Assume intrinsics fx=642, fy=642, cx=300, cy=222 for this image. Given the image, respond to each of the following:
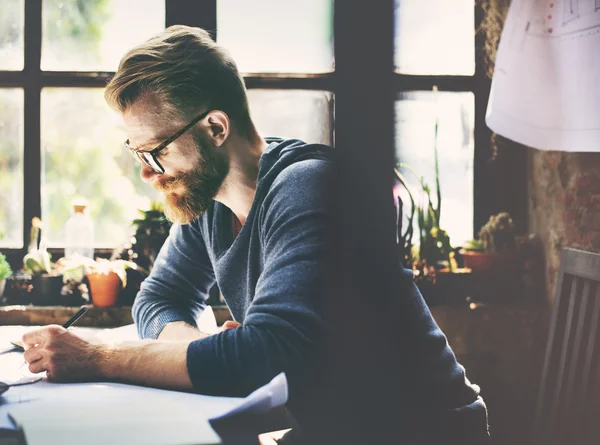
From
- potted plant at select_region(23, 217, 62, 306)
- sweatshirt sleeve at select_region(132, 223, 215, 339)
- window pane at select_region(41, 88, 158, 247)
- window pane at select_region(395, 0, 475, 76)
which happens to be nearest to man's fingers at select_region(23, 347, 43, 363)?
sweatshirt sleeve at select_region(132, 223, 215, 339)

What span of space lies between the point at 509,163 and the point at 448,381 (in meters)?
1.60

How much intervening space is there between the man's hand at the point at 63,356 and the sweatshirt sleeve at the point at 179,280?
0.46m

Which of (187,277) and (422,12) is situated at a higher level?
(422,12)

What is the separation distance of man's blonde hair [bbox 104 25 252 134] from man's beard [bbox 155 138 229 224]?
0.11m

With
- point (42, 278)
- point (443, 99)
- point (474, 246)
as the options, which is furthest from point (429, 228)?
point (42, 278)

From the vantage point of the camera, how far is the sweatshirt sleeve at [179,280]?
1.75m

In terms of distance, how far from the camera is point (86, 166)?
8.70 ft

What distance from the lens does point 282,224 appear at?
1.25 m

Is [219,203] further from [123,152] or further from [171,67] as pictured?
[123,152]

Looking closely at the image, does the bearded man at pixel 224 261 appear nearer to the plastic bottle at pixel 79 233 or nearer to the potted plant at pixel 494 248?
the plastic bottle at pixel 79 233

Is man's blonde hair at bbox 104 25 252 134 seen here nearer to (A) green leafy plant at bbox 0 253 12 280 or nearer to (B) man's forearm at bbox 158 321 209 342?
(B) man's forearm at bbox 158 321 209 342

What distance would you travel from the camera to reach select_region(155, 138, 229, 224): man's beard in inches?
61.0

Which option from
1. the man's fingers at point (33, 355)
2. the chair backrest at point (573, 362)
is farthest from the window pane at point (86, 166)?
the chair backrest at point (573, 362)

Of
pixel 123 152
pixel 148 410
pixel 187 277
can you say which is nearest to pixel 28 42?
pixel 123 152
